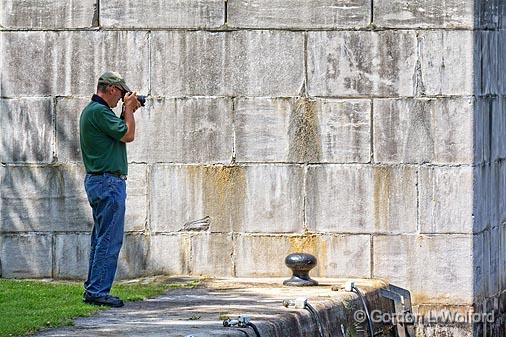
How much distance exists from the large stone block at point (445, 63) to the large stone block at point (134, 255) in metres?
3.08

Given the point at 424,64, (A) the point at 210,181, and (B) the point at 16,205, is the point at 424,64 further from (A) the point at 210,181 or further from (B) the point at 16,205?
(B) the point at 16,205

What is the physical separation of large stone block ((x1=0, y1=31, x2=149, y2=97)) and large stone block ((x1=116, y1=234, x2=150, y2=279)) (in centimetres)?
147

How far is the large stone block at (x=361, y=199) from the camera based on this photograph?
13.2 m

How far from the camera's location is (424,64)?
520 inches

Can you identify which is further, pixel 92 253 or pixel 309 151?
pixel 309 151

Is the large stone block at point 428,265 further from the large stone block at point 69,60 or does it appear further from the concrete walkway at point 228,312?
the large stone block at point 69,60

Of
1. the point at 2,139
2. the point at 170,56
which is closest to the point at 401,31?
the point at 170,56

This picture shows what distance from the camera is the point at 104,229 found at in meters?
11.2

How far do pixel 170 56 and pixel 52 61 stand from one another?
46.4 inches

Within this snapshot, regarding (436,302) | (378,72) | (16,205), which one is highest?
(378,72)

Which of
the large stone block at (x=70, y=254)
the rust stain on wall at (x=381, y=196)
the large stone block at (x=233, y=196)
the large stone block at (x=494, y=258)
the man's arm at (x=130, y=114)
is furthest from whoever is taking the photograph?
the large stone block at (x=494, y=258)

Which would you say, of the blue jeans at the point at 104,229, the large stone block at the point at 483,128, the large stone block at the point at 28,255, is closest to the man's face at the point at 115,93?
the blue jeans at the point at 104,229

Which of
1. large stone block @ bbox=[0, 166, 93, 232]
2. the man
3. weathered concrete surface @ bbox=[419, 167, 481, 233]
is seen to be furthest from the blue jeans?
weathered concrete surface @ bbox=[419, 167, 481, 233]

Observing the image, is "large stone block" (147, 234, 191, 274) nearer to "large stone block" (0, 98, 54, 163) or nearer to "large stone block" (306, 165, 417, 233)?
"large stone block" (306, 165, 417, 233)
